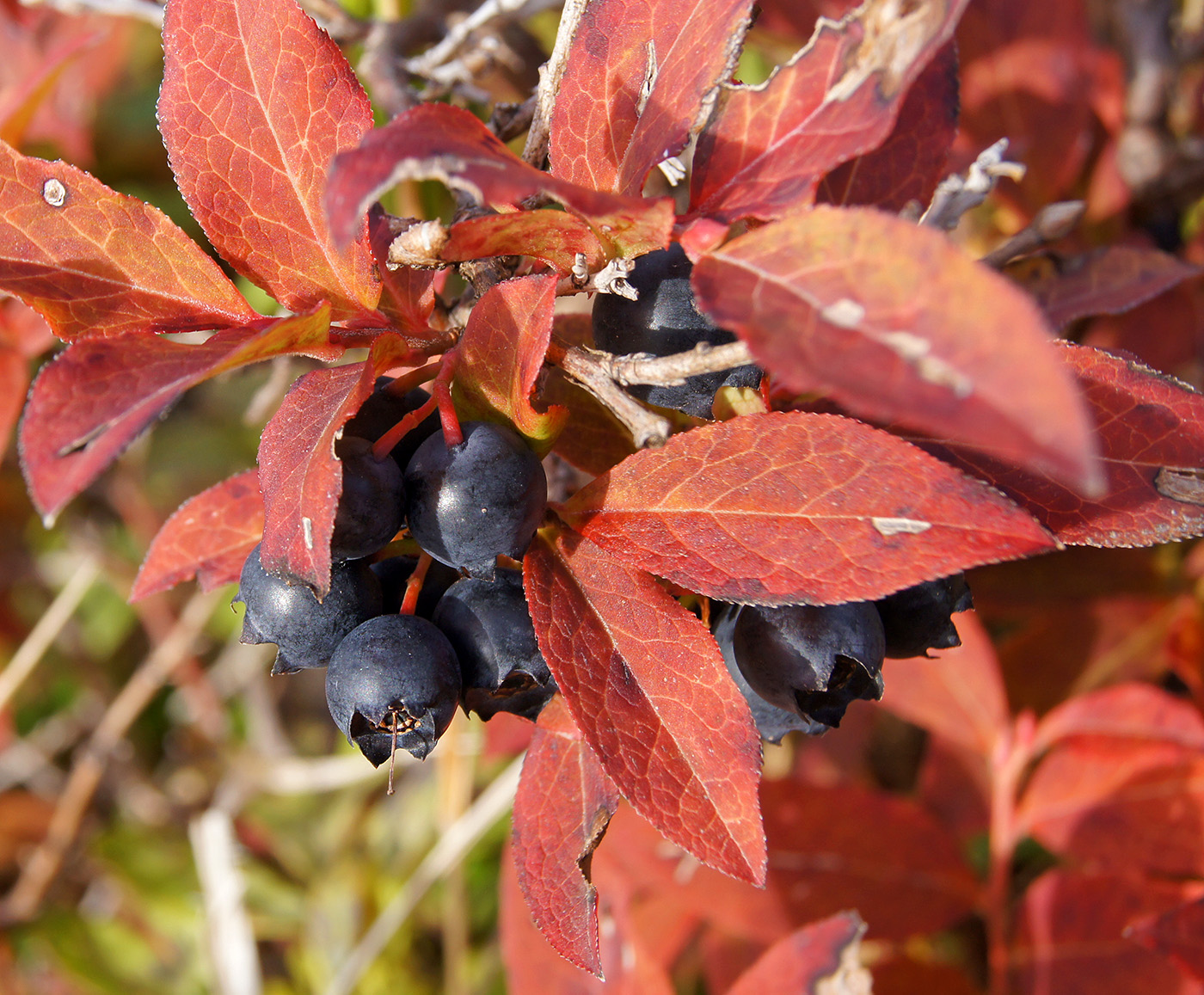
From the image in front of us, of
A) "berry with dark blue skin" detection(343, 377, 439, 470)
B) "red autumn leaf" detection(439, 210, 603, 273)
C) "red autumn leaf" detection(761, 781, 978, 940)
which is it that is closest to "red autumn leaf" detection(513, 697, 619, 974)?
"berry with dark blue skin" detection(343, 377, 439, 470)

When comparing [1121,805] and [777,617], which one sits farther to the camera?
[1121,805]

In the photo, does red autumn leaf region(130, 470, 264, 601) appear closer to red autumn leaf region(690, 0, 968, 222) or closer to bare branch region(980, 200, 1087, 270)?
red autumn leaf region(690, 0, 968, 222)

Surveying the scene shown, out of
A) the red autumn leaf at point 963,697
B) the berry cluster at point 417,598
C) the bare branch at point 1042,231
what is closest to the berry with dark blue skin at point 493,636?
the berry cluster at point 417,598

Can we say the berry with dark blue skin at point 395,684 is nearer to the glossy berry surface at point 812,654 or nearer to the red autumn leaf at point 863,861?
the glossy berry surface at point 812,654

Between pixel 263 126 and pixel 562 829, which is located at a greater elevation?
pixel 263 126

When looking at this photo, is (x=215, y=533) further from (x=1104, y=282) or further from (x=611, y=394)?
(x=1104, y=282)

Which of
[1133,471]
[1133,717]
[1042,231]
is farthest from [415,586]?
[1133,717]

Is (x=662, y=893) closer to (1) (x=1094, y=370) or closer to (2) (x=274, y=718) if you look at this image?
(1) (x=1094, y=370)
